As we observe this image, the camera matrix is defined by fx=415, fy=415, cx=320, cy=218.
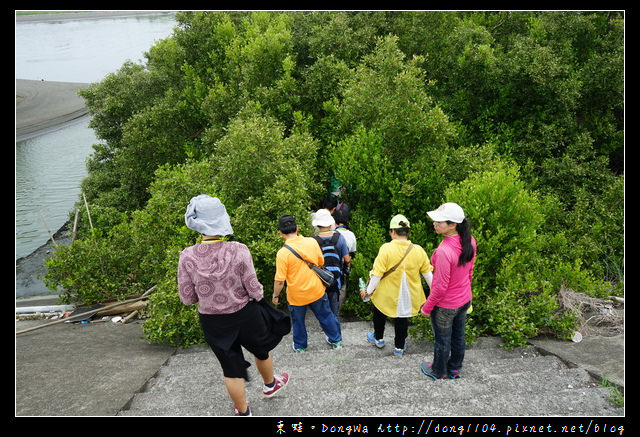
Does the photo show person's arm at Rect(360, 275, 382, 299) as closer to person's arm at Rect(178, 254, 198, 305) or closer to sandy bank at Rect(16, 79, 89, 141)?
person's arm at Rect(178, 254, 198, 305)

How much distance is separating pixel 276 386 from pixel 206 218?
68.6 inches

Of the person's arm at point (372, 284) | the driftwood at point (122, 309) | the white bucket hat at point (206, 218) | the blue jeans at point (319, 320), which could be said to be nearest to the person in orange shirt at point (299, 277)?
the blue jeans at point (319, 320)

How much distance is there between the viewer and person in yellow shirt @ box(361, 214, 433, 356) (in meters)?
4.39

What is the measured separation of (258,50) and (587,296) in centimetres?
840

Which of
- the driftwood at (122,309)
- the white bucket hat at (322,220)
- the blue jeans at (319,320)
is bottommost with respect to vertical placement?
the driftwood at (122,309)

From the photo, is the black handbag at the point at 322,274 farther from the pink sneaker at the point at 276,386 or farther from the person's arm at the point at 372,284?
the pink sneaker at the point at 276,386

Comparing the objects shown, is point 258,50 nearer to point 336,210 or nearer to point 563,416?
point 336,210

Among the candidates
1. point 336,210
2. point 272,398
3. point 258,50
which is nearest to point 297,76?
point 258,50

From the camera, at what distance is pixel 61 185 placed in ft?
83.1

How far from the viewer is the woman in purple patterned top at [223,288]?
10.9 ft

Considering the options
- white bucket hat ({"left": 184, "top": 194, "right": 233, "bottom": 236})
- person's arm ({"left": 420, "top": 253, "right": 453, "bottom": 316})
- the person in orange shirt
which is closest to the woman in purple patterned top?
white bucket hat ({"left": 184, "top": 194, "right": 233, "bottom": 236})

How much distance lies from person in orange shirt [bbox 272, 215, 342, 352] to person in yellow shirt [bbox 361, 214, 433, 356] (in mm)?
583

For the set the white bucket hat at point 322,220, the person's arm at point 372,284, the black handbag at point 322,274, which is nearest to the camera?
the person's arm at point 372,284

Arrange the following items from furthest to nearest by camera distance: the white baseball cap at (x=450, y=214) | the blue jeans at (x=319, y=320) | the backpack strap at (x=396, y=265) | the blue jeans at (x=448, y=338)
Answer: the blue jeans at (x=319, y=320) < the backpack strap at (x=396, y=265) < the blue jeans at (x=448, y=338) < the white baseball cap at (x=450, y=214)
